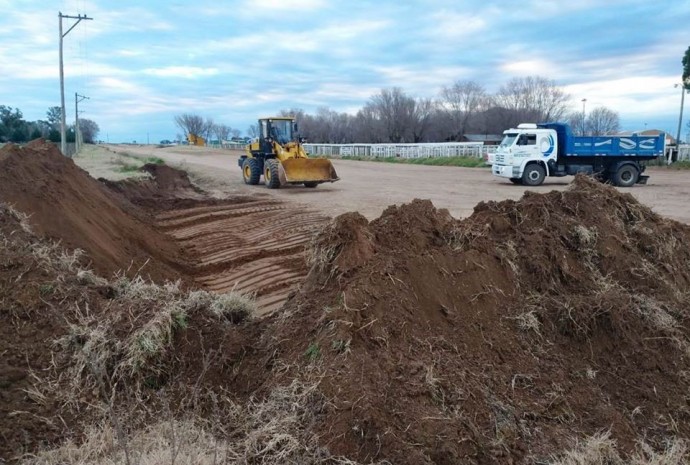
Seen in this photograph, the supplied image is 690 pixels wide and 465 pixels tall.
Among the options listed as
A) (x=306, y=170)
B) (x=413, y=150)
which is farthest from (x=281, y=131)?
(x=413, y=150)

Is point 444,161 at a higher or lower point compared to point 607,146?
lower

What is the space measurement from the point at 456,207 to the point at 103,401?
12844 mm

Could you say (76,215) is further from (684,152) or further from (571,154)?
(684,152)

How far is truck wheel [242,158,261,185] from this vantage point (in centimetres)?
2177

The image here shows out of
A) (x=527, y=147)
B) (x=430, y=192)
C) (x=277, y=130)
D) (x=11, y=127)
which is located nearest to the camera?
(x=430, y=192)

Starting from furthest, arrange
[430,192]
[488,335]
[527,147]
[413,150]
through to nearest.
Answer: [413,150], [527,147], [430,192], [488,335]

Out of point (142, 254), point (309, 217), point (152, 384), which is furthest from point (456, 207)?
point (152, 384)

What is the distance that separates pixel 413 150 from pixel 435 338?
146 feet

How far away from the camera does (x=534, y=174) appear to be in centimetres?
2216

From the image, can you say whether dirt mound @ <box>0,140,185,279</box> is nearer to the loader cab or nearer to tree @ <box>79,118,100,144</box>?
the loader cab

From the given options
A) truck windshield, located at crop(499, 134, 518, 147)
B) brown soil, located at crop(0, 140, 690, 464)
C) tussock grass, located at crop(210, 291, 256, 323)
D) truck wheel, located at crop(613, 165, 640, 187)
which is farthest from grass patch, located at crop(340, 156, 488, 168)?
tussock grass, located at crop(210, 291, 256, 323)

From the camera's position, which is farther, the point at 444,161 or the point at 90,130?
the point at 90,130

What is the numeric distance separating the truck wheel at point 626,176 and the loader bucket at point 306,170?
11.9m

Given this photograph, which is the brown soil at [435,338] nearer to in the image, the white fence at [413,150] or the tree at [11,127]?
the white fence at [413,150]
